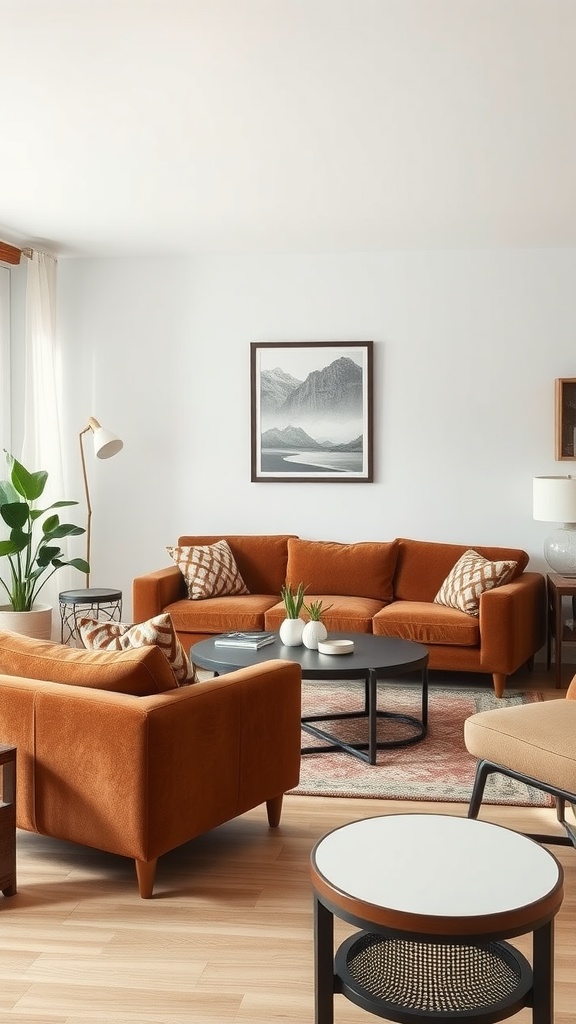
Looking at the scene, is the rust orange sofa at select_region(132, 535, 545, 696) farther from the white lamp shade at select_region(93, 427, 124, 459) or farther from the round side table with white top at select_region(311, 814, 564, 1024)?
the round side table with white top at select_region(311, 814, 564, 1024)

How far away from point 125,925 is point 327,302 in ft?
15.2

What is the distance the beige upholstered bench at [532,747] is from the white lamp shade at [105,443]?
3.58m

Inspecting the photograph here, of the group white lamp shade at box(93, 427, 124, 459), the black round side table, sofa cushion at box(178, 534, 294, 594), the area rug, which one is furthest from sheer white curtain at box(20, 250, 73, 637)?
the area rug

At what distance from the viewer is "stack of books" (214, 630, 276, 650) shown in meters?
4.65

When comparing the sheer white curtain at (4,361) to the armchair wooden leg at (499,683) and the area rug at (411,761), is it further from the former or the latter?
the armchair wooden leg at (499,683)

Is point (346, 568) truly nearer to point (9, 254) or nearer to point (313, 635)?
point (313, 635)

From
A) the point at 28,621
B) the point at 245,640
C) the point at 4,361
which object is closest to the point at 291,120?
the point at 245,640

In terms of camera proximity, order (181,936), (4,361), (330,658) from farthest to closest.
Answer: (4,361) → (330,658) → (181,936)

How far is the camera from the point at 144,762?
2869 millimetres

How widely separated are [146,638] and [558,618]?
10.3 feet

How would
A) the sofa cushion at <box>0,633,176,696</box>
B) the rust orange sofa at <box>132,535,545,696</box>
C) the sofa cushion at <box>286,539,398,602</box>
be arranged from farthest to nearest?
the sofa cushion at <box>286,539,398,602</box> < the rust orange sofa at <box>132,535,545,696</box> < the sofa cushion at <box>0,633,176,696</box>

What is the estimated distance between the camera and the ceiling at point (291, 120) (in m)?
3.11

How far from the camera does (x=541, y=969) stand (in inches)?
81.0

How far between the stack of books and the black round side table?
1503 millimetres
